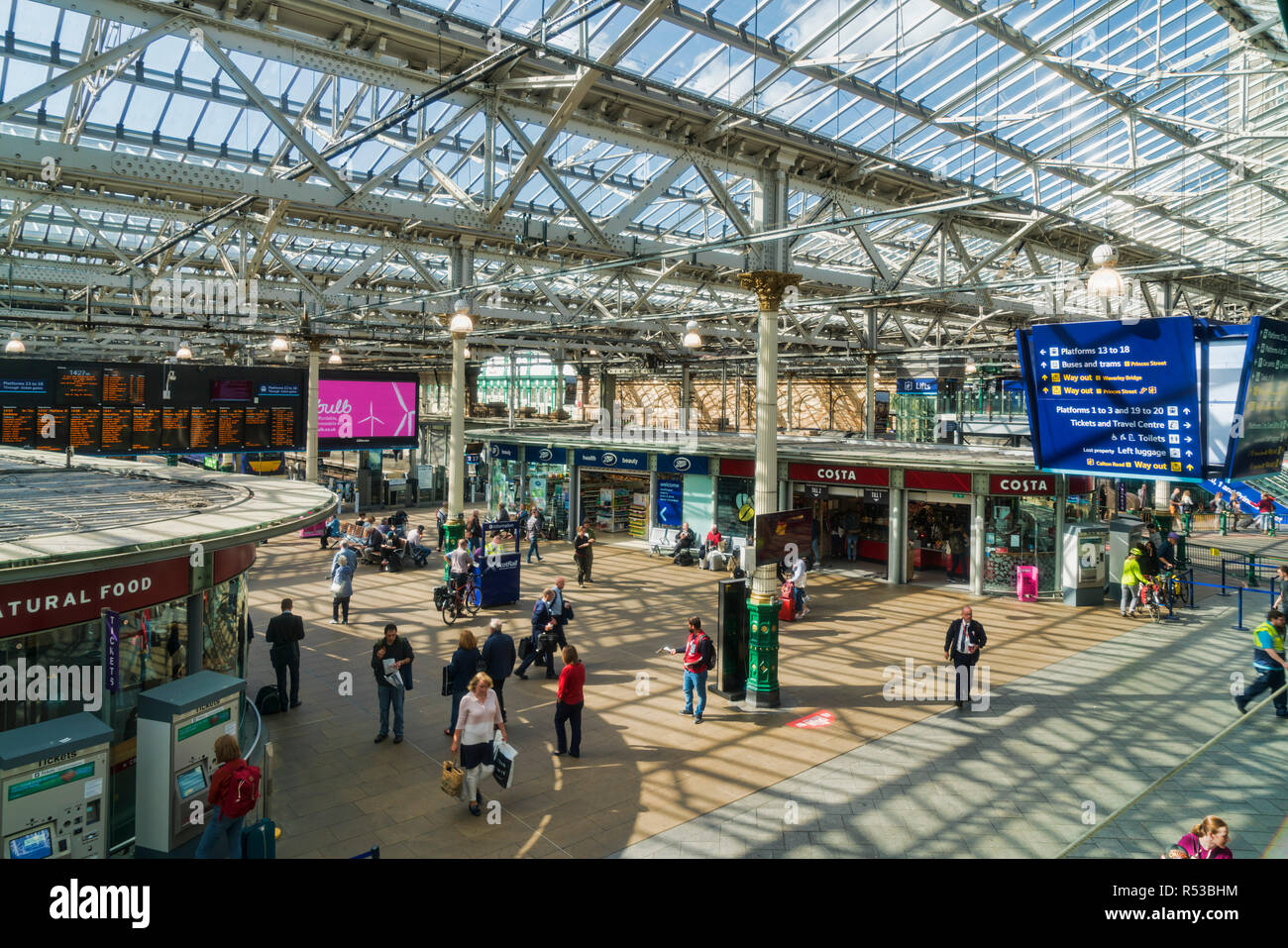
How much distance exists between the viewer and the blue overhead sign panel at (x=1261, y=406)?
294 inches

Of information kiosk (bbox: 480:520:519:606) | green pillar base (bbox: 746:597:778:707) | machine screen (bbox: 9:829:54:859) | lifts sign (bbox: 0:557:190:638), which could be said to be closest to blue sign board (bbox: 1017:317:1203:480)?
green pillar base (bbox: 746:597:778:707)

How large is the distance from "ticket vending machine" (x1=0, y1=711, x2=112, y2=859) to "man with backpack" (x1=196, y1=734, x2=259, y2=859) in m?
0.77

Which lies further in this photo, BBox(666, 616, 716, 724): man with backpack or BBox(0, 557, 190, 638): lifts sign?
BBox(666, 616, 716, 724): man with backpack

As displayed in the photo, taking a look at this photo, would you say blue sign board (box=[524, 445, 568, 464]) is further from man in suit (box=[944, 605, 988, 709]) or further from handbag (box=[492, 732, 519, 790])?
handbag (box=[492, 732, 519, 790])

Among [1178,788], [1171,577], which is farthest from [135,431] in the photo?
[1171,577]

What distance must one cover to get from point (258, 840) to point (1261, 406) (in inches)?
386

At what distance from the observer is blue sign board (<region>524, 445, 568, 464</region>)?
26141 millimetres

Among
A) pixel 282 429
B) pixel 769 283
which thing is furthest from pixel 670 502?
pixel 769 283

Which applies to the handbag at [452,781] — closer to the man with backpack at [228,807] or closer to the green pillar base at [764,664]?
the man with backpack at [228,807]

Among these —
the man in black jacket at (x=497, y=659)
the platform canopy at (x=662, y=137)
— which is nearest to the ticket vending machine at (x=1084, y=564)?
the platform canopy at (x=662, y=137)

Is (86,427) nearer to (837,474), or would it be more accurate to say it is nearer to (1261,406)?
(837,474)

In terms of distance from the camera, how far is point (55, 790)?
545 cm

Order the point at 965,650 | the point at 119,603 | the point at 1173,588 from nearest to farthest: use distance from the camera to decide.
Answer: the point at 119,603
the point at 965,650
the point at 1173,588

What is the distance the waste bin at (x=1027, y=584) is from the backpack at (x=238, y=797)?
16810 mm
